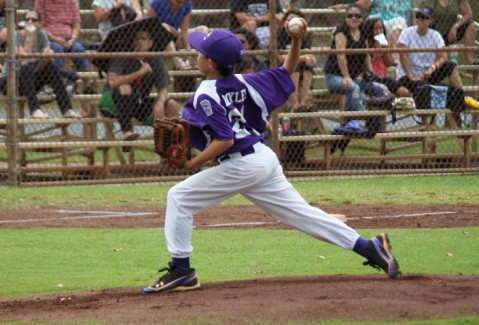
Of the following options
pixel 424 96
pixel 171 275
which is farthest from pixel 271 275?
pixel 424 96

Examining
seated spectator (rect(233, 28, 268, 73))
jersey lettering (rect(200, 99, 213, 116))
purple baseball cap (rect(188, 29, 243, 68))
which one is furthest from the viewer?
seated spectator (rect(233, 28, 268, 73))

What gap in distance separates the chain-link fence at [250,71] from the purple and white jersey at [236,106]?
21.2 ft

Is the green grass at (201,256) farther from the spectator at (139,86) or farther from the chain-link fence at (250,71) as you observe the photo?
the chain-link fence at (250,71)

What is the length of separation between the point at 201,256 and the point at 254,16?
275 inches

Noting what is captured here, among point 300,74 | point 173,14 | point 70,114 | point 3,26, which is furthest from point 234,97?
point 3,26

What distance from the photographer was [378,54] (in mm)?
14992

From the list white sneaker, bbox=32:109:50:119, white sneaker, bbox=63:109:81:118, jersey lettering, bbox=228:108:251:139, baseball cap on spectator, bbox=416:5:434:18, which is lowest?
white sneaker, bbox=63:109:81:118

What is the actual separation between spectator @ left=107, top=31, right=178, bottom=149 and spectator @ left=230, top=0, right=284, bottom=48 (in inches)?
65.1

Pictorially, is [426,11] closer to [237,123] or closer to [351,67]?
[351,67]

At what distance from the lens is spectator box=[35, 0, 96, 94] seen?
1442cm

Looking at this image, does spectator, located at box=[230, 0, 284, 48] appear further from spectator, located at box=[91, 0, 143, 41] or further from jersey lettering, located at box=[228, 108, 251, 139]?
jersey lettering, located at box=[228, 108, 251, 139]

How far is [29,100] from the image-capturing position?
44.6 ft

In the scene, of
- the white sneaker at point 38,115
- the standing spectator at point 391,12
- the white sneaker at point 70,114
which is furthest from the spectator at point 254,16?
the white sneaker at point 38,115

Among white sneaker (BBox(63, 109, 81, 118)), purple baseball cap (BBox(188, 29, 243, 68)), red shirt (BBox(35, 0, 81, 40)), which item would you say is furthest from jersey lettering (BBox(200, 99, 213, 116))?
red shirt (BBox(35, 0, 81, 40))
